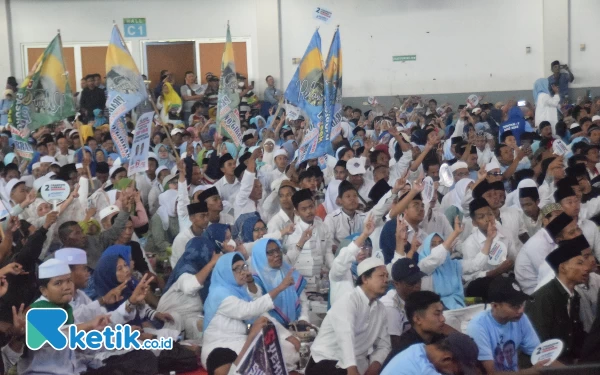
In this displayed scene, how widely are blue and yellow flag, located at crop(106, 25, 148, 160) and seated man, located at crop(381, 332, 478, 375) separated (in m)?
6.32

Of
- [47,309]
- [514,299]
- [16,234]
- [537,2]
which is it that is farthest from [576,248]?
[537,2]

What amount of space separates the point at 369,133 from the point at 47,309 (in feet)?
33.2

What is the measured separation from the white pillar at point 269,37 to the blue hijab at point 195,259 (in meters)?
13.8

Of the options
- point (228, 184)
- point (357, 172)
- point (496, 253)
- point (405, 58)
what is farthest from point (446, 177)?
point (405, 58)

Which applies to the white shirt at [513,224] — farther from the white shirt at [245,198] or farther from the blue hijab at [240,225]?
the white shirt at [245,198]

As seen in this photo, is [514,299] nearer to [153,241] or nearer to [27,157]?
[153,241]

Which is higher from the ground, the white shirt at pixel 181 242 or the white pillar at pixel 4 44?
the white pillar at pixel 4 44

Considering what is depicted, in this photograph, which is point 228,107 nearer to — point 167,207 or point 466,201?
point 167,207

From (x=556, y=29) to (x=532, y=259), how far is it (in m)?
14.0

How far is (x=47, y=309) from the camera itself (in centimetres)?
526

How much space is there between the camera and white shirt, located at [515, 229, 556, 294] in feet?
23.2

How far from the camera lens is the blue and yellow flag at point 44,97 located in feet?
35.7

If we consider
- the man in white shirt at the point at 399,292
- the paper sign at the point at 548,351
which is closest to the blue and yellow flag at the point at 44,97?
the man in white shirt at the point at 399,292

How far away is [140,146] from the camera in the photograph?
9578 millimetres
